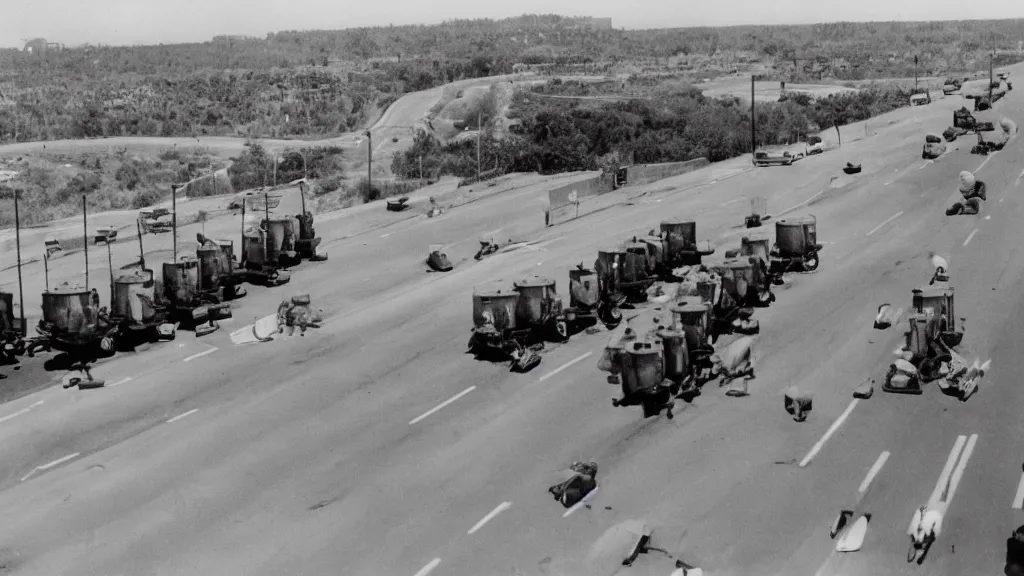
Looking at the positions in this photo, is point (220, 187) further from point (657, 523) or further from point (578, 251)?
point (657, 523)

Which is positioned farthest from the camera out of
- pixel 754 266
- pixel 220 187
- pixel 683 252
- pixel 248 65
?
pixel 248 65

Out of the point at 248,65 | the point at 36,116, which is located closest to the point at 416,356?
the point at 36,116

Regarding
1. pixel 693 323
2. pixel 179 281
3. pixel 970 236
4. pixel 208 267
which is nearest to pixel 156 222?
pixel 208 267

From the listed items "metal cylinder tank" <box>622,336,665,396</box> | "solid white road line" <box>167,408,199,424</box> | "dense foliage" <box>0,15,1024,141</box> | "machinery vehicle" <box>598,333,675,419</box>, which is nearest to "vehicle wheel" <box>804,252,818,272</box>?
"machinery vehicle" <box>598,333,675,419</box>

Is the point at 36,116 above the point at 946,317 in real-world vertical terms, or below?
above

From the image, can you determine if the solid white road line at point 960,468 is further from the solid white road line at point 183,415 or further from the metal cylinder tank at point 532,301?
the solid white road line at point 183,415

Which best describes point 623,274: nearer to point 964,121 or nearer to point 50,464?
point 50,464
